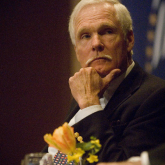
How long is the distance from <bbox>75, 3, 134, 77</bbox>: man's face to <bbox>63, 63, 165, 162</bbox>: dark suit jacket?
0.15 metres

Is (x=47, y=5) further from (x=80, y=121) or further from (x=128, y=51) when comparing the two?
(x=80, y=121)

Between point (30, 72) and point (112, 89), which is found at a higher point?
point (30, 72)

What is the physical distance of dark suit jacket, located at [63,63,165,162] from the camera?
1002mm

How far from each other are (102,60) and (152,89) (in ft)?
1.07

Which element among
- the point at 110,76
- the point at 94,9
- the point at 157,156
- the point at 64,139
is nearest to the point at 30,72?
the point at 94,9

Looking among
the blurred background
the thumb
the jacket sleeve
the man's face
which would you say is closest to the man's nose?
the man's face

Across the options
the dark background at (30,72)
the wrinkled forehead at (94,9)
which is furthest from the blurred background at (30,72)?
the wrinkled forehead at (94,9)

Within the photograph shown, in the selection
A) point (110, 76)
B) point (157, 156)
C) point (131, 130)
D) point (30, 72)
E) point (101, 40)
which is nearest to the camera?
point (157, 156)

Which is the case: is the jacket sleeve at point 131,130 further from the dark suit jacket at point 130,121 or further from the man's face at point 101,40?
the man's face at point 101,40

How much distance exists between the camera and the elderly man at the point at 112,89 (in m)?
1.02

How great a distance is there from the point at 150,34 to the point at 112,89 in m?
0.54

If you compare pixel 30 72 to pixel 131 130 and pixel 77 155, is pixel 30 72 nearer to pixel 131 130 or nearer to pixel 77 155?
pixel 131 130

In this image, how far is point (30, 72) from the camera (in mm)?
2525

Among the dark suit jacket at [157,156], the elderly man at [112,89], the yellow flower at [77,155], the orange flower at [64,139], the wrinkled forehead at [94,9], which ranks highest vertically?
the wrinkled forehead at [94,9]
